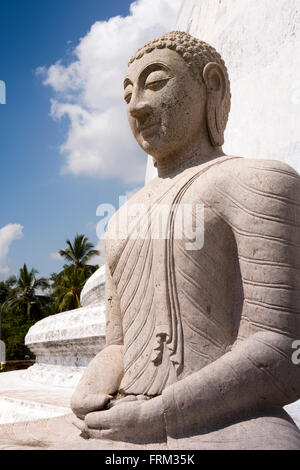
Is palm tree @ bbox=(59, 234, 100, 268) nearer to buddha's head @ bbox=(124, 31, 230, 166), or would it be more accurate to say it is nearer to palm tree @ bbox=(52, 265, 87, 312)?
palm tree @ bbox=(52, 265, 87, 312)

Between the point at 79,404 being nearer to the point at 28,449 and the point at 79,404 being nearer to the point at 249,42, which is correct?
the point at 28,449

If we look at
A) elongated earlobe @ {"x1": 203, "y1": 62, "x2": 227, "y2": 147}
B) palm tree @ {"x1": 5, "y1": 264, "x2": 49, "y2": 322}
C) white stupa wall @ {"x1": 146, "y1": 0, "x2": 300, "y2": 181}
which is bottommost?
palm tree @ {"x1": 5, "y1": 264, "x2": 49, "y2": 322}

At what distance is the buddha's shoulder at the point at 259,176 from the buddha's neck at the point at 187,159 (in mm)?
264

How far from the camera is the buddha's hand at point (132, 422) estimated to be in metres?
1.83

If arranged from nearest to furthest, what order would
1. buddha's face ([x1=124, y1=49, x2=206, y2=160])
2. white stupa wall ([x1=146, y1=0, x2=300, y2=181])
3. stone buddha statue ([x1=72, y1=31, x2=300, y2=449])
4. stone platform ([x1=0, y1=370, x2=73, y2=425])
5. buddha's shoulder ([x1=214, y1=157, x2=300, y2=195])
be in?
1. stone buddha statue ([x1=72, y1=31, x2=300, y2=449])
2. buddha's shoulder ([x1=214, y1=157, x2=300, y2=195])
3. buddha's face ([x1=124, y1=49, x2=206, y2=160])
4. stone platform ([x1=0, y1=370, x2=73, y2=425])
5. white stupa wall ([x1=146, y1=0, x2=300, y2=181])

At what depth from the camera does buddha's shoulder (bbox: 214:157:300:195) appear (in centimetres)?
196

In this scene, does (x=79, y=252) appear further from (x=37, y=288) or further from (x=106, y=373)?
(x=106, y=373)

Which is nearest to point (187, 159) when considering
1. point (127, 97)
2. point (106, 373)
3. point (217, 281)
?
point (127, 97)

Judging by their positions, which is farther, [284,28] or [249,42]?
[249,42]

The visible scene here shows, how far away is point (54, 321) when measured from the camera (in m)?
5.08

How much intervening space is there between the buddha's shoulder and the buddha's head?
0.34 metres

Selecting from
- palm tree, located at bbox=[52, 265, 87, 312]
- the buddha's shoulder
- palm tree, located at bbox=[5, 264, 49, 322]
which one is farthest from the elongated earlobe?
palm tree, located at bbox=[5, 264, 49, 322]
